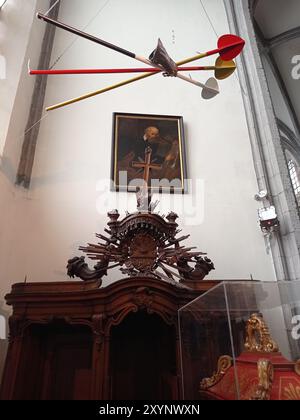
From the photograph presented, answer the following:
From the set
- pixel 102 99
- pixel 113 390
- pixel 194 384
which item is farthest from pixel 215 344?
pixel 102 99

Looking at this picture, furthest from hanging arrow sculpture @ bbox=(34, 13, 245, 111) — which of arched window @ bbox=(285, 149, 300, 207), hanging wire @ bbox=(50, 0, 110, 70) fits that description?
arched window @ bbox=(285, 149, 300, 207)

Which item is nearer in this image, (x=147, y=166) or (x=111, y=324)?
(x=111, y=324)

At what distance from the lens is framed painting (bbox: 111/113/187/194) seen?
16.3ft

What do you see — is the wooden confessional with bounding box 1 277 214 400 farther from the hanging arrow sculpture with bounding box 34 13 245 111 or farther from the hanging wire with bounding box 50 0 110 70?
the hanging wire with bounding box 50 0 110 70

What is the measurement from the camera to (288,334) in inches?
98.3

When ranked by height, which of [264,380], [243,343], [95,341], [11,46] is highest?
[11,46]

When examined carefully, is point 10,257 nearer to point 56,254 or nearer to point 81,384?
point 56,254

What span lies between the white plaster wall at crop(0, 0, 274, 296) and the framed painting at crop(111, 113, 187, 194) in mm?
170

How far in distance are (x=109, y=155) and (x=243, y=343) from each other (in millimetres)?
3822

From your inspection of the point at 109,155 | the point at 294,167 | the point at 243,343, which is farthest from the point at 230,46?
the point at 294,167

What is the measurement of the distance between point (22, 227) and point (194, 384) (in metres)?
3.05

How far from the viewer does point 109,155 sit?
5180 millimetres

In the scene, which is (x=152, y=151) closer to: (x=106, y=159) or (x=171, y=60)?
(x=106, y=159)

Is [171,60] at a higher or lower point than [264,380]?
higher
